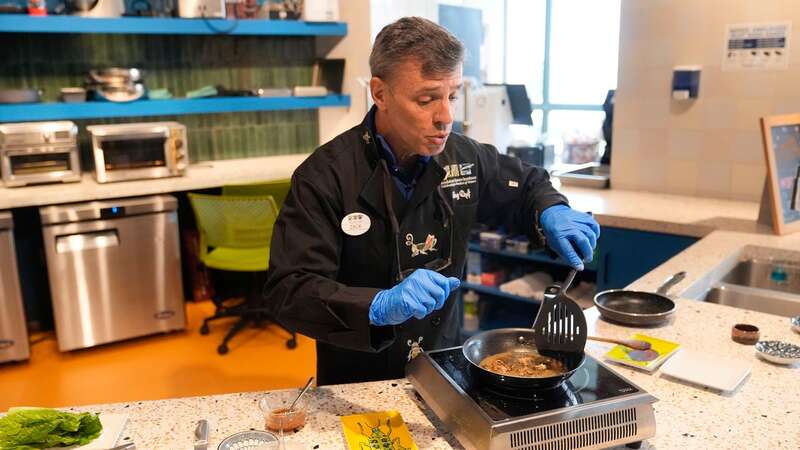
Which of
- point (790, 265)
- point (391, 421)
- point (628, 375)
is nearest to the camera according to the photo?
point (391, 421)

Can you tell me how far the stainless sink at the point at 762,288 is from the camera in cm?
210

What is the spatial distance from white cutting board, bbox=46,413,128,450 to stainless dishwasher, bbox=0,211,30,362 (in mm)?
2566

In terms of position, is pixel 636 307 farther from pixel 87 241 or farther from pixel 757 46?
pixel 87 241

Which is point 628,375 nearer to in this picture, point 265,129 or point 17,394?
point 17,394

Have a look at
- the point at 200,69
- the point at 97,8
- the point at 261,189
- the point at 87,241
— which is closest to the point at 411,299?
the point at 261,189

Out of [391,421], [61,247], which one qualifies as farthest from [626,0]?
[61,247]

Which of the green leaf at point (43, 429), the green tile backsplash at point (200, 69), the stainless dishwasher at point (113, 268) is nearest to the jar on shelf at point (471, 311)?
the stainless dishwasher at point (113, 268)

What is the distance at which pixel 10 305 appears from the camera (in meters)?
3.55

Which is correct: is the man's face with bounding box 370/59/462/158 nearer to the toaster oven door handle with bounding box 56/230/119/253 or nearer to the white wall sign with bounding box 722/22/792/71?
the white wall sign with bounding box 722/22/792/71

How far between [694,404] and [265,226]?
2.74m

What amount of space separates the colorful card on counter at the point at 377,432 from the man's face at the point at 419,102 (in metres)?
0.58

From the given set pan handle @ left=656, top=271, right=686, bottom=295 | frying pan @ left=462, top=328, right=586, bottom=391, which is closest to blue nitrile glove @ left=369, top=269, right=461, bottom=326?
frying pan @ left=462, top=328, right=586, bottom=391

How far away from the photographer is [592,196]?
11.1ft

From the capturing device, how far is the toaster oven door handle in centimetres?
361
